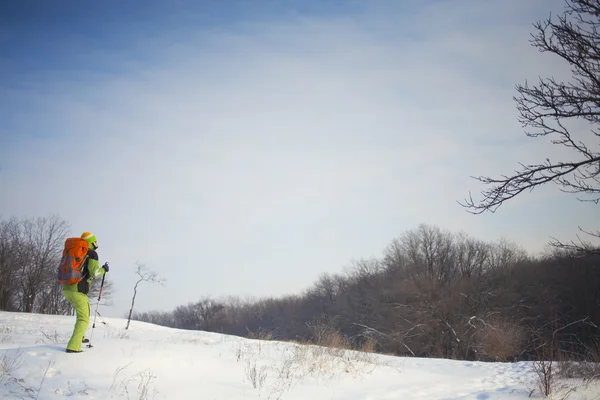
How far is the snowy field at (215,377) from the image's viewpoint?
16.1 feet

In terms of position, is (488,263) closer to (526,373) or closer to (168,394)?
(526,373)

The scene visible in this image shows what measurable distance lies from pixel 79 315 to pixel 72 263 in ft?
3.12

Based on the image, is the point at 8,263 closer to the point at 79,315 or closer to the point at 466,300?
the point at 79,315

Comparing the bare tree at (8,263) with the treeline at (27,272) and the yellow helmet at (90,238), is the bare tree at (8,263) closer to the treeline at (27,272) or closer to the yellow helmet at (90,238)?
the treeline at (27,272)

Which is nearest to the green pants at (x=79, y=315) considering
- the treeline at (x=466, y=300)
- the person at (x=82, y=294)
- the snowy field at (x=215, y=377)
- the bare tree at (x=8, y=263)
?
the person at (x=82, y=294)

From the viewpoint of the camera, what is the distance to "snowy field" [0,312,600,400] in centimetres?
489

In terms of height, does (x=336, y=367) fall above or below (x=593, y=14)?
below

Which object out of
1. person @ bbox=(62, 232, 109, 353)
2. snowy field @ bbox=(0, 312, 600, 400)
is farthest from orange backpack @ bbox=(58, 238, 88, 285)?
snowy field @ bbox=(0, 312, 600, 400)

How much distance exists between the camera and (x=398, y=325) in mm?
36750

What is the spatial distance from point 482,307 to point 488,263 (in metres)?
14.4

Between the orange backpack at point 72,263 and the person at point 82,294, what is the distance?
0.12 metres

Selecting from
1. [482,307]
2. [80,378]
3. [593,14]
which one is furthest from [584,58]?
[482,307]

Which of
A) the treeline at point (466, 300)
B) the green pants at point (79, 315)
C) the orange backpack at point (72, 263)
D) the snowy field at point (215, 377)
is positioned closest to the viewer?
the snowy field at point (215, 377)

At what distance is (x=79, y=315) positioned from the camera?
6125mm
